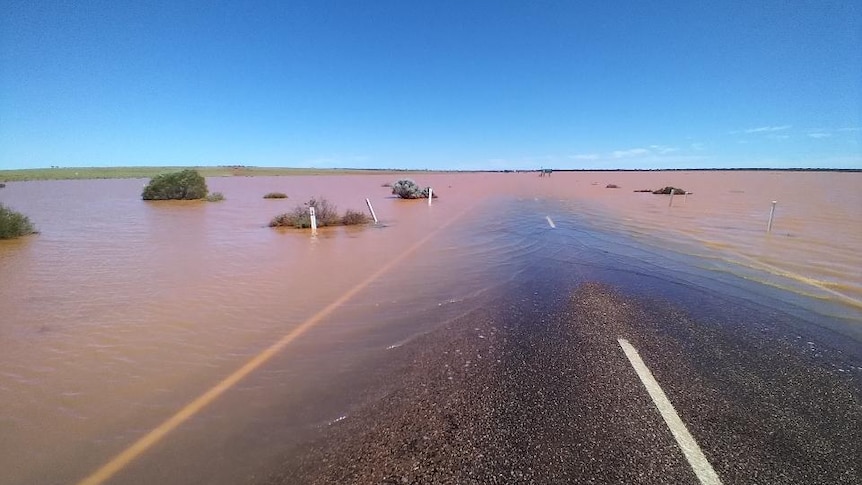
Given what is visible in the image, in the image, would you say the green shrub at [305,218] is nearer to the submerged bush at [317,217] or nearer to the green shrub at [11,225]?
the submerged bush at [317,217]

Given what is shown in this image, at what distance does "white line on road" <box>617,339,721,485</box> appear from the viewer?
2.59 meters

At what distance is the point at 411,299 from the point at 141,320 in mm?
4009

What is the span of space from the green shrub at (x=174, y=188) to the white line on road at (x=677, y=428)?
119 feet

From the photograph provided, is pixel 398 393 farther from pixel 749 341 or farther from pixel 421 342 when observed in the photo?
pixel 749 341

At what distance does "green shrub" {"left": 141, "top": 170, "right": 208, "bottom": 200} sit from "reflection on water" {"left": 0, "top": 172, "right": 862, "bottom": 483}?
1814cm

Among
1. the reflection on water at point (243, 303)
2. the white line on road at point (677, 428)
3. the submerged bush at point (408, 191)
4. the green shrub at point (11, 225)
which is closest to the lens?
the white line on road at point (677, 428)

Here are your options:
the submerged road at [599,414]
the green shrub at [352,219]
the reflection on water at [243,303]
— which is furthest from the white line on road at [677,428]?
the green shrub at [352,219]

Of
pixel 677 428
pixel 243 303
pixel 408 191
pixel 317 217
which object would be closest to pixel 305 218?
pixel 317 217

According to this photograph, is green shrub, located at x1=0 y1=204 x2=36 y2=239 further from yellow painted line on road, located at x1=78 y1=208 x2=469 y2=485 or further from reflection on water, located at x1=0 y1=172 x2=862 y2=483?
yellow painted line on road, located at x1=78 y1=208 x2=469 y2=485

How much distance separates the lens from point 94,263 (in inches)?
369

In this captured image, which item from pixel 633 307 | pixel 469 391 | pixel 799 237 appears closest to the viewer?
pixel 469 391

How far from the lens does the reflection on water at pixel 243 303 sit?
329 centimetres

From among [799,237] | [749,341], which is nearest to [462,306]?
[749,341]

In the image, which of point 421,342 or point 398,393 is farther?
point 421,342
